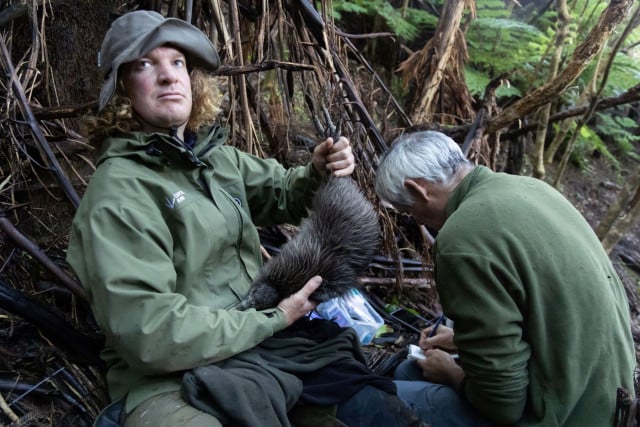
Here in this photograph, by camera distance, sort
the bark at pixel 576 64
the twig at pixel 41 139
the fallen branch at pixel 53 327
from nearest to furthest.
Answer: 1. the fallen branch at pixel 53 327
2. the twig at pixel 41 139
3. the bark at pixel 576 64

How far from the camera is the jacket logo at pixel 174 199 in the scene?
1.85 m

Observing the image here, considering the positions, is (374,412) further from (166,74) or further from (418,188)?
(166,74)

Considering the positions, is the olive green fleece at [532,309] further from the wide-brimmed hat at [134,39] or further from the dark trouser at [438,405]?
the wide-brimmed hat at [134,39]

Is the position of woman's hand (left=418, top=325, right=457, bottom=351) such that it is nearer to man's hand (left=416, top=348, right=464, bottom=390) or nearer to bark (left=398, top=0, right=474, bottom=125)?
man's hand (left=416, top=348, right=464, bottom=390)

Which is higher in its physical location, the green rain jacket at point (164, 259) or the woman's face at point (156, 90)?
the woman's face at point (156, 90)

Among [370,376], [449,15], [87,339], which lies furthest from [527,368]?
[449,15]

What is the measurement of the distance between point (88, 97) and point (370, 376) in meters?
2.33

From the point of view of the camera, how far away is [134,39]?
1939 mm

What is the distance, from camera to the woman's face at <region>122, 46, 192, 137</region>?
202cm

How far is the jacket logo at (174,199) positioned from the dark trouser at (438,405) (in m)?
1.21

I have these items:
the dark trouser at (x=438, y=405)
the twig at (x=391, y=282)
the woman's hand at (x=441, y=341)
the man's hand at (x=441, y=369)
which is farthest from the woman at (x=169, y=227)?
the twig at (x=391, y=282)

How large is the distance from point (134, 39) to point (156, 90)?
8.0 inches

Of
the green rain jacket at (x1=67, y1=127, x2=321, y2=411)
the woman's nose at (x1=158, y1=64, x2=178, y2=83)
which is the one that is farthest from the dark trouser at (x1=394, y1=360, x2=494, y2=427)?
the woman's nose at (x1=158, y1=64, x2=178, y2=83)

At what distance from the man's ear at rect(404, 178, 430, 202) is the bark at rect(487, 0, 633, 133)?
1.91 metres
